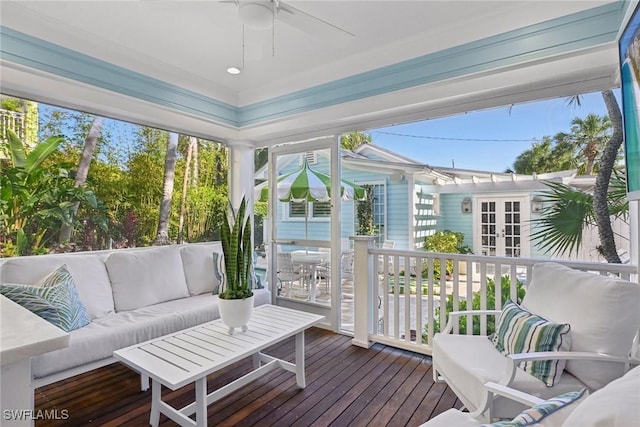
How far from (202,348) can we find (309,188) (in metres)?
2.24

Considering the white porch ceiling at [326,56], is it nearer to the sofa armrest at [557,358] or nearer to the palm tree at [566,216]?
the palm tree at [566,216]

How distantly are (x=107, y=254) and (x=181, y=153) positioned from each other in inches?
54.9

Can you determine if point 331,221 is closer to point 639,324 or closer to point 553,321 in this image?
point 553,321

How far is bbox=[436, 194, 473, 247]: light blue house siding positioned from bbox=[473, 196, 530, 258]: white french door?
6 cm

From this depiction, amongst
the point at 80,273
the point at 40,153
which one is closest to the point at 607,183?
the point at 80,273

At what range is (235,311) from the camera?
216 centimetres

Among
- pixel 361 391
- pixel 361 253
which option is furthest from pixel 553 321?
pixel 361 253

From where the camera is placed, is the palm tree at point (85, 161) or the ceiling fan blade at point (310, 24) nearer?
the ceiling fan blade at point (310, 24)

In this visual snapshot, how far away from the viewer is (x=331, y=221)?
12.1 ft

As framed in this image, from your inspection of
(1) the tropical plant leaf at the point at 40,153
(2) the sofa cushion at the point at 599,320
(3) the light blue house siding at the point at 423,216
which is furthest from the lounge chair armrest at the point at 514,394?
(1) the tropical plant leaf at the point at 40,153

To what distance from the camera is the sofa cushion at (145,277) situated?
288 centimetres

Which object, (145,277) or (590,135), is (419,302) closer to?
(590,135)

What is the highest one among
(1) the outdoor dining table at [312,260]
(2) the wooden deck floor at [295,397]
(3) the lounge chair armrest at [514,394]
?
(1) the outdoor dining table at [312,260]

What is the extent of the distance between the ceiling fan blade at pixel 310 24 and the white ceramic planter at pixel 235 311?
1.80m
